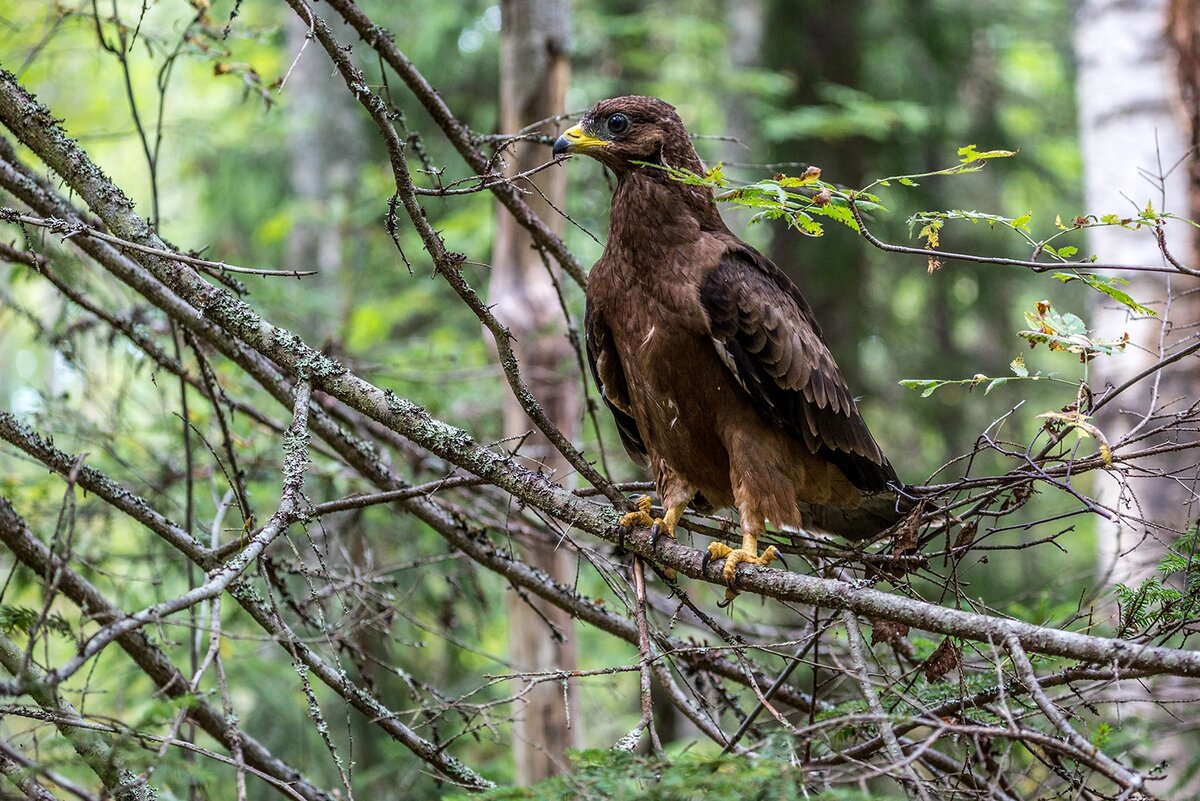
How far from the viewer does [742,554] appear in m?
3.86

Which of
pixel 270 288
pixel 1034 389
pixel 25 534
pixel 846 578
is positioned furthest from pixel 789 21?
pixel 25 534

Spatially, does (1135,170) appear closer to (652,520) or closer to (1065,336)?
(1065,336)

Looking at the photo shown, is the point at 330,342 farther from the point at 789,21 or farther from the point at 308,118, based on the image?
the point at 789,21

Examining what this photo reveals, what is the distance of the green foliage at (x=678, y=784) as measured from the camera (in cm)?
196

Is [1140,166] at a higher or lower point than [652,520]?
higher

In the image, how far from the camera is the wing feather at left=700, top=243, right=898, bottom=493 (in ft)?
13.7

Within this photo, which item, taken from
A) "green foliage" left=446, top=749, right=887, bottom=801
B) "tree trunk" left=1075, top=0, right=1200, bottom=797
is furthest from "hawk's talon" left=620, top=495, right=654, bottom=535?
"tree trunk" left=1075, top=0, right=1200, bottom=797

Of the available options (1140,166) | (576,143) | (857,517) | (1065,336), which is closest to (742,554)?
(857,517)

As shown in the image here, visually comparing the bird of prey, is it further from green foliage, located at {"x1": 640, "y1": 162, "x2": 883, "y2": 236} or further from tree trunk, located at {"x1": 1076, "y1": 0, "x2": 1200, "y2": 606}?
tree trunk, located at {"x1": 1076, "y1": 0, "x2": 1200, "y2": 606}

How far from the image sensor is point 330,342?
5.22 metres

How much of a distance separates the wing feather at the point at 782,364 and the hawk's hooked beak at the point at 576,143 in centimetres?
76

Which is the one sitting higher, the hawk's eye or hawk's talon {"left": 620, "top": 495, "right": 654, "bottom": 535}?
the hawk's eye

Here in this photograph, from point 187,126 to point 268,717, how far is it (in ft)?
14.3

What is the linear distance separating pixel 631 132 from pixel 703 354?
3.55 ft
